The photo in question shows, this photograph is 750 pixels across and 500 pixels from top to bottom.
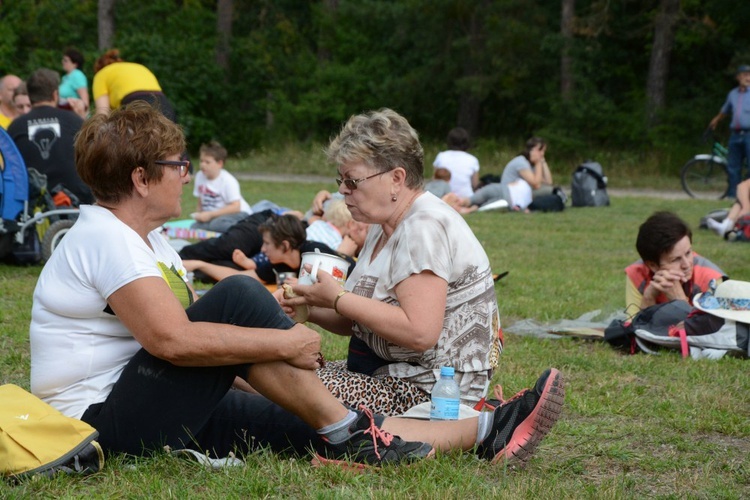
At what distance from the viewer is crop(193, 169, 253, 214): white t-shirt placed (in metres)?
10.2

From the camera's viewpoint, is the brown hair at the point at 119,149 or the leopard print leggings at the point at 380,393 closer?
the brown hair at the point at 119,149

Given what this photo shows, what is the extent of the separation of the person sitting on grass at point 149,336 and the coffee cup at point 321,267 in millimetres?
404

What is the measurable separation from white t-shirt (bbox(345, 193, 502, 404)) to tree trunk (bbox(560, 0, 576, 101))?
22.2 metres

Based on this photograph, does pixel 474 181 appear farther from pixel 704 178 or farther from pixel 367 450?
pixel 367 450

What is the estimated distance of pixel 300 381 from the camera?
3.05 metres

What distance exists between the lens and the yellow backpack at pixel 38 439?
114 inches

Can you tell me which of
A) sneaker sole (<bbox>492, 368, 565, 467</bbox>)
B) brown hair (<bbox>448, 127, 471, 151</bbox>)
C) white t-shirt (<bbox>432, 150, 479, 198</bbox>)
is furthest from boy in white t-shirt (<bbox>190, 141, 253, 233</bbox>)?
sneaker sole (<bbox>492, 368, 565, 467</bbox>)

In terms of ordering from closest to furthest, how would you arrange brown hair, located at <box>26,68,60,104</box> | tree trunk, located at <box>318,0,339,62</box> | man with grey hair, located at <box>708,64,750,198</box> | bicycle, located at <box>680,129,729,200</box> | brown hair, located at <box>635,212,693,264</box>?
brown hair, located at <box>635,212,693,264</box> < brown hair, located at <box>26,68,60,104</box> < man with grey hair, located at <box>708,64,750,198</box> < bicycle, located at <box>680,129,729,200</box> < tree trunk, located at <box>318,0,339,62</box>

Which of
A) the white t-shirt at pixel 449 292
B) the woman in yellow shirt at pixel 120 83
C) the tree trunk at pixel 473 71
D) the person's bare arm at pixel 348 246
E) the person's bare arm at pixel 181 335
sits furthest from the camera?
the tree trunk at pixel 473 71

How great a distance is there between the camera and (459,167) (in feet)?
45.1

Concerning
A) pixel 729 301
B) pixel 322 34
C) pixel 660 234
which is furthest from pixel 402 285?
pixel 322 34

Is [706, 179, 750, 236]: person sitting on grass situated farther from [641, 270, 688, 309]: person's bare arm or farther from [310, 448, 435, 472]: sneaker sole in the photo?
[310, 448, 435, 472]: sneaker sole

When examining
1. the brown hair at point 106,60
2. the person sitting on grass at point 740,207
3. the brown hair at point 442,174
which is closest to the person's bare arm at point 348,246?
the brown hair at point 106,60

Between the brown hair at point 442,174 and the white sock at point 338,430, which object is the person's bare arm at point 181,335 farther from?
the brown hair at point 442,174
